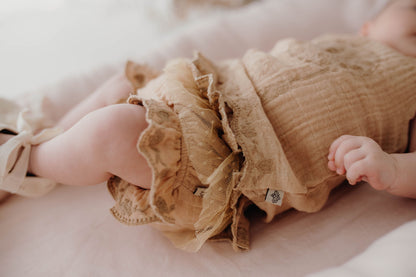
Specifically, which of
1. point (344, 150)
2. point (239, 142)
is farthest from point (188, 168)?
point (344, 150)

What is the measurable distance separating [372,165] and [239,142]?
0.81 feet

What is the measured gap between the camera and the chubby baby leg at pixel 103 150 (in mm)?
588

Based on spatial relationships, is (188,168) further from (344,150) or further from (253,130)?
(344,150)

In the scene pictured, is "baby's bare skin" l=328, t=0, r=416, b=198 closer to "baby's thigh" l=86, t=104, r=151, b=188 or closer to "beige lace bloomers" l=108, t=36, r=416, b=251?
"beige lace bloomers" l=108, t=36, r=416, b=251

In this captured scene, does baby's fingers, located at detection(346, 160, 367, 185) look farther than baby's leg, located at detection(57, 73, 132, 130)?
No

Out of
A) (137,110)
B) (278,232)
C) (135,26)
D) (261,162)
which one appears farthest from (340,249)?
(135,26)

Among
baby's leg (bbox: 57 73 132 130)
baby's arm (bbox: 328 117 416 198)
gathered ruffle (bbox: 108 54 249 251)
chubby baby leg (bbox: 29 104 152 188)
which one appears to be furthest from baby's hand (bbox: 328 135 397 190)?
baby's leg (bbox: 57 73 132 130)

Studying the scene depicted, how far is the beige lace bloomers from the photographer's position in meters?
0.59

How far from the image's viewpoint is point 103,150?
594 mm

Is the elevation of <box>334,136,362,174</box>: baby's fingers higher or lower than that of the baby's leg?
lower

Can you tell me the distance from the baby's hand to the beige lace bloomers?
0.04 meters

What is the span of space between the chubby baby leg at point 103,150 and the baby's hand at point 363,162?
375mm

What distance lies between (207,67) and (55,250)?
55cm

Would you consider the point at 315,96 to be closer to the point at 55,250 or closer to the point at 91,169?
the point at 91,169
